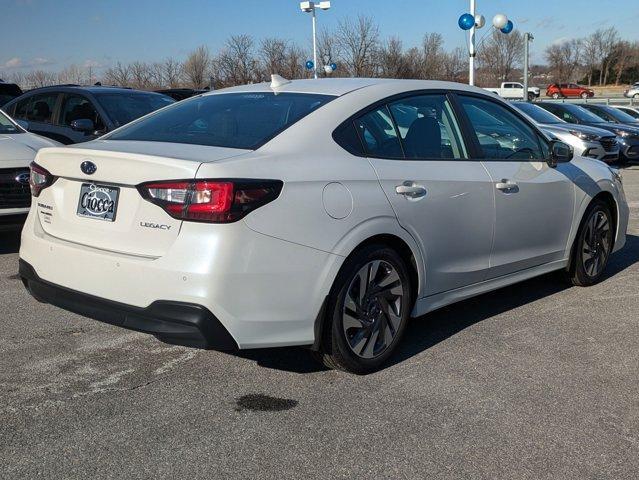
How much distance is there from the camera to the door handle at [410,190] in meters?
3.97

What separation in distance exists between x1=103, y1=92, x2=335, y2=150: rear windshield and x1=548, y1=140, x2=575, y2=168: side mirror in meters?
2.05

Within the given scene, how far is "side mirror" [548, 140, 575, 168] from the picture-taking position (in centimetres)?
527

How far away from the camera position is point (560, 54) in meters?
85.3

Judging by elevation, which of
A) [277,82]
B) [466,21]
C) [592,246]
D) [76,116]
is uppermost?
[466,21]

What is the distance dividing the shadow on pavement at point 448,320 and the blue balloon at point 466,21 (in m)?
12.4

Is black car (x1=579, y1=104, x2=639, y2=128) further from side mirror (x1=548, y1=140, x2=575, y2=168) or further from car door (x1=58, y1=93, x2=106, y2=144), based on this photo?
side mirror (x1=548, y1=140, x2=575, y2=168)

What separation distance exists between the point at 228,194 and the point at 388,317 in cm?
131

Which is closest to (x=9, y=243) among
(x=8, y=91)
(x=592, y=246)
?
(x=592, y=246)

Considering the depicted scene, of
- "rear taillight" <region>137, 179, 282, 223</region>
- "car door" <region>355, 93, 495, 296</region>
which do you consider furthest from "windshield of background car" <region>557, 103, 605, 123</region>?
"rear taillight" <region>137, 179, 282, 223</region>

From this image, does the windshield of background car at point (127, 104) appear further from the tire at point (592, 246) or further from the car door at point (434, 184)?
the tire at point (592, 246)

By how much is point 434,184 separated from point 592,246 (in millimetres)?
2276

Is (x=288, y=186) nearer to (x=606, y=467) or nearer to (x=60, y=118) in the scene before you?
(x=606, y=467)

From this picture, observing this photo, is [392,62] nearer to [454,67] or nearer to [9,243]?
[454,67]

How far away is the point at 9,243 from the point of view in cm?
749
